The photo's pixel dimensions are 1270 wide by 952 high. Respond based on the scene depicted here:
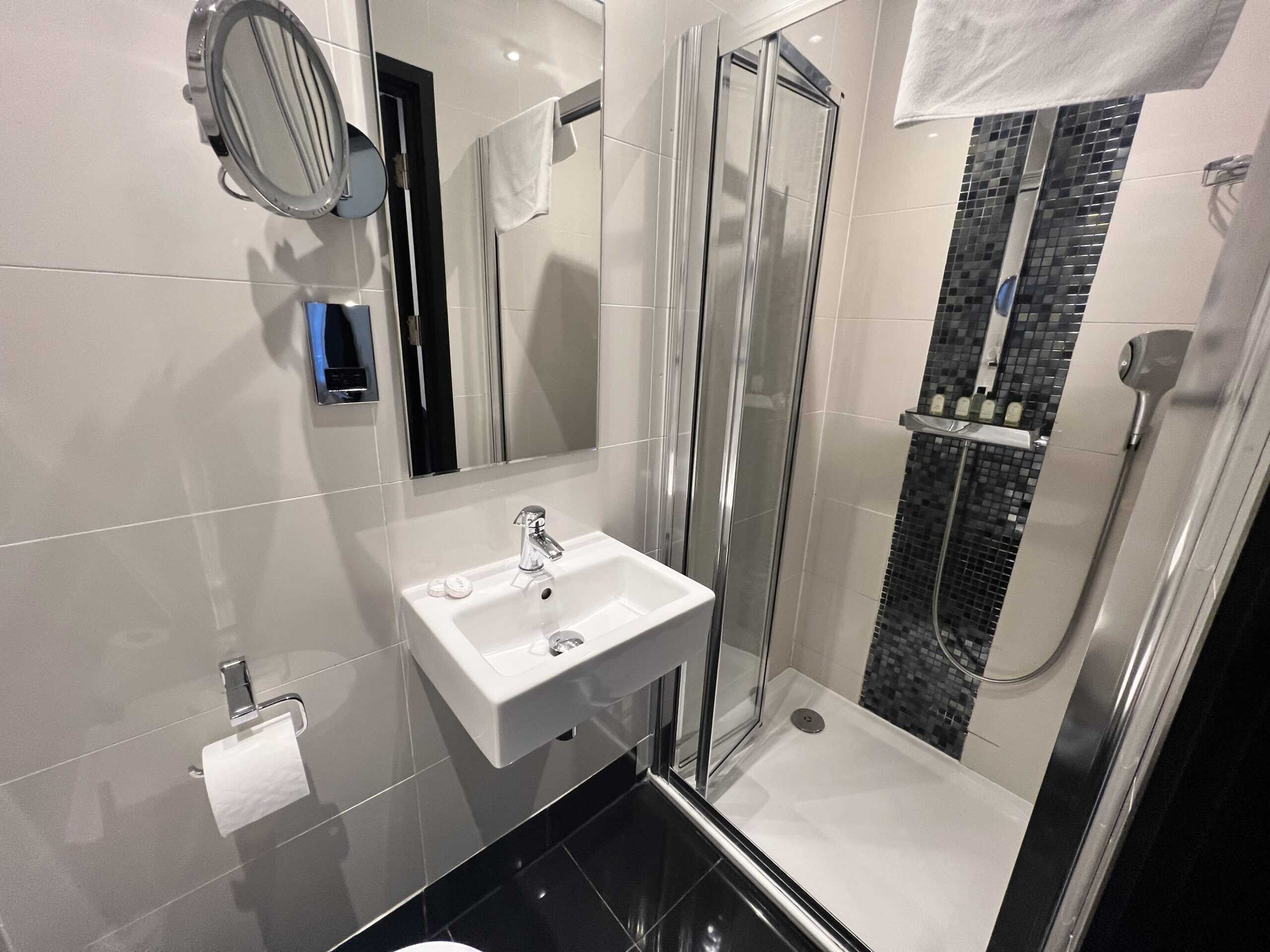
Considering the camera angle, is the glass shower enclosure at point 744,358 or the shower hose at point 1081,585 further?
the shower hose at point 1081,585

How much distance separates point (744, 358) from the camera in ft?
4.12

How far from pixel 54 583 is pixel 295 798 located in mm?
467

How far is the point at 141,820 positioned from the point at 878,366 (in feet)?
6.74

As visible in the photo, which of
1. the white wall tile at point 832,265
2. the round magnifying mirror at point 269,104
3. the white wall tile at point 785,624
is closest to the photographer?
the round magnifying mirror at point 269,104

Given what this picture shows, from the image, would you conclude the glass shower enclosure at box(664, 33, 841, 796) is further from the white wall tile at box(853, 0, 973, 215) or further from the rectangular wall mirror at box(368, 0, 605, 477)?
the white wall tile at box(853, 0, 973, 215)

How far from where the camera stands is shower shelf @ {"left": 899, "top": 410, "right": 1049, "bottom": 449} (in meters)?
1.41

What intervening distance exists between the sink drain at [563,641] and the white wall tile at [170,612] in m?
0.37

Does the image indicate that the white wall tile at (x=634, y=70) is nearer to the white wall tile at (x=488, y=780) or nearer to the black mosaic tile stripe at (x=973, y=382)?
the black mosaic tile stripe at (x=973, y=382)

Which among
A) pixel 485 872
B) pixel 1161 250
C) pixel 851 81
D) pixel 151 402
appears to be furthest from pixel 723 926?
pixel 851 81

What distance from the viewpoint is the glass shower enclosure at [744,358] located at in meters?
1.15

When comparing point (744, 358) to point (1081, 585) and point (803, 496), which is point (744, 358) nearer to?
point (803, 496)

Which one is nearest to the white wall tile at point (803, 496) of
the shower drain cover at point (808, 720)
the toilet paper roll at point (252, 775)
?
the shower drain cover at point (808, 720)

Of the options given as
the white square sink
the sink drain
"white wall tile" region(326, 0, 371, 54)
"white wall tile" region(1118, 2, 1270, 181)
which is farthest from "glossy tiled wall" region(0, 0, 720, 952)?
"white wall tile" region(1118, 2, 1270, 181)

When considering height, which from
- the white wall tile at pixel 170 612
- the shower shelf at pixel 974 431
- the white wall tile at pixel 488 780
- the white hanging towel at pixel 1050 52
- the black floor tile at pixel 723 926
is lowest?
the black floor tile at pixel 723 926
